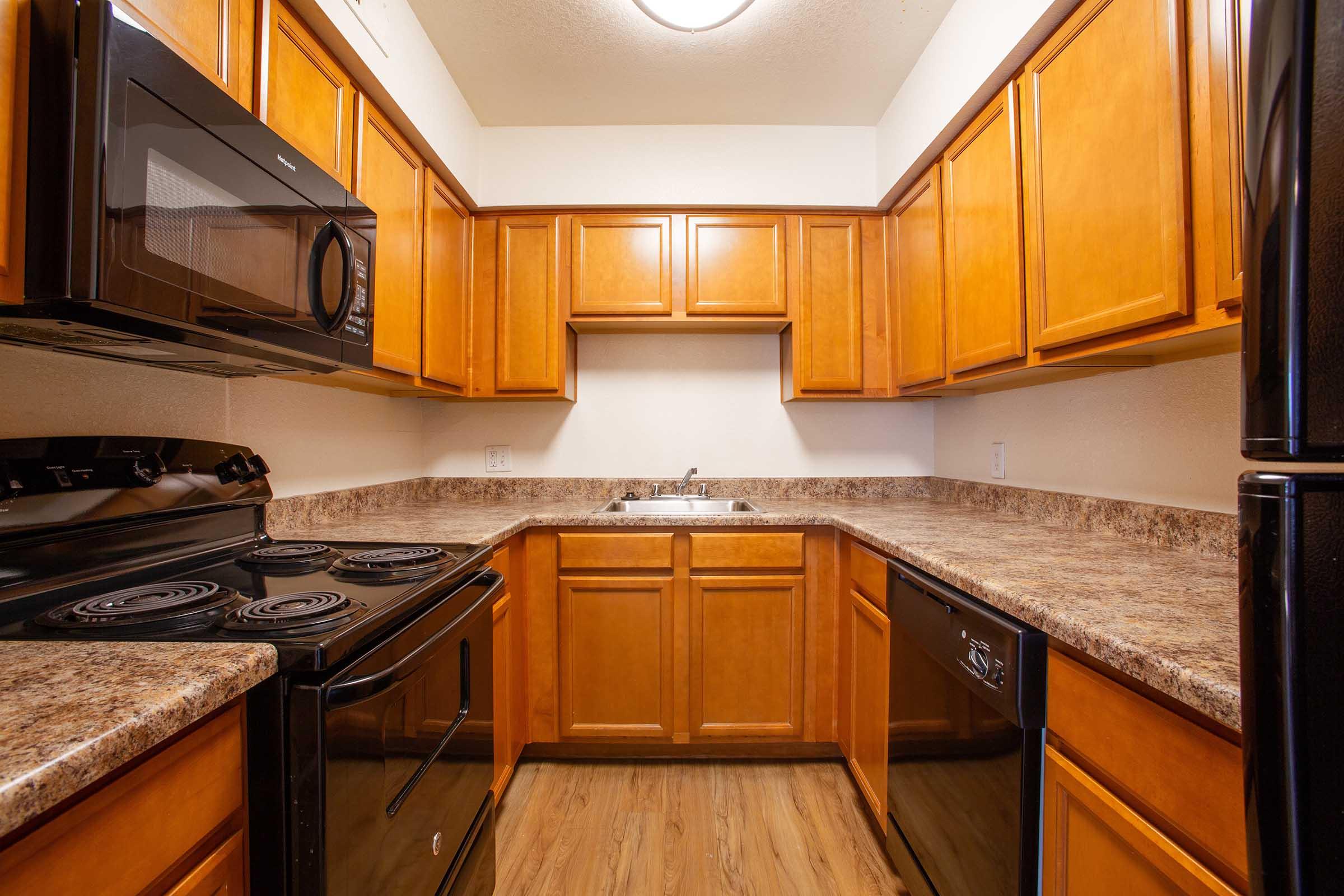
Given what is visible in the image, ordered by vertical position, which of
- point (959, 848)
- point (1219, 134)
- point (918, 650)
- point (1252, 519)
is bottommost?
point (959, 848)

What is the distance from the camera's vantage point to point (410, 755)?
926 millimetres

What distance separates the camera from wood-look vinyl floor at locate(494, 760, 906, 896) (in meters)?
1.40

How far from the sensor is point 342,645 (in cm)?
74

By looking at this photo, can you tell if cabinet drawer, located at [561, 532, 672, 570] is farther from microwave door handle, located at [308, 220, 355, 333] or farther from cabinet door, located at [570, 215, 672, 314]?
microwave door handle, located at [308, 220, 355, 333]

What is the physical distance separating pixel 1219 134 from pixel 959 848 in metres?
1.34

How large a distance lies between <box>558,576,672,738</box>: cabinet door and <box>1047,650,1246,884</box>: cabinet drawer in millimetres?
1258

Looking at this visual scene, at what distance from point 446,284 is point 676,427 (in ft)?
3.57

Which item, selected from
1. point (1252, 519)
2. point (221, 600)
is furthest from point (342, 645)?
point (1252, 519)

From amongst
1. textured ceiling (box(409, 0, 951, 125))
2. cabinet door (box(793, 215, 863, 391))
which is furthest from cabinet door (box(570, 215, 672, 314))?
cabinet door (box(793, 215, 863, 391))

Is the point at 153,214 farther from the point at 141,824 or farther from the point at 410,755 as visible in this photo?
the point at 410,755

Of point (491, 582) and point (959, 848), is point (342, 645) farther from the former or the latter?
point (959, 848)

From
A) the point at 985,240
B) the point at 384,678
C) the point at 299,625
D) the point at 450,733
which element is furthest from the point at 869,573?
the point at 299,625

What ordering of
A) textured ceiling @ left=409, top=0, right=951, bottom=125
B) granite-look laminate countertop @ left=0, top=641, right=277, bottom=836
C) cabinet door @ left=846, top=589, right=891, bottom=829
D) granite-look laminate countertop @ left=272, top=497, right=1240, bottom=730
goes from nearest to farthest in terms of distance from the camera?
granite-look laminate countertop @ left=0, top=641, right=277, bottom=836 < granite-look laminate countertop @ left=272, top=497, right=1240, bottom=730 < cabinet door @ left=846, top=589, right=891, bottom=829 < textured ceiling @ left=409, top=0, right=951, bottom=125

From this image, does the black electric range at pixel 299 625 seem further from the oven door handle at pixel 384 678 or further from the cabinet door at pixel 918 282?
the cabinet door at pixel 918 282
